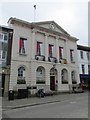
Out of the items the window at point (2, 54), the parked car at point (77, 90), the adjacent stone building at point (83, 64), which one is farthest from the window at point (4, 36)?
the adjacent stone building at point (83, 64)

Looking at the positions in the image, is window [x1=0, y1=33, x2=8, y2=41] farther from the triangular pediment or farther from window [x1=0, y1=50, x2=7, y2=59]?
the triangular pediment

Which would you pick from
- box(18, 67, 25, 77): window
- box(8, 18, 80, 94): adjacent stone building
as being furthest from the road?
box(18, 67, 25, 77): window

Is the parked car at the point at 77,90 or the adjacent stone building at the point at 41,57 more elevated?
the adjacent stone building at the point at 41,57

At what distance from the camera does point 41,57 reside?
24.3 meters

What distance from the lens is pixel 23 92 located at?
19.5m

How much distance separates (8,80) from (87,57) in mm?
20072

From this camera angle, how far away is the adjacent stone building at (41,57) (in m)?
22.4

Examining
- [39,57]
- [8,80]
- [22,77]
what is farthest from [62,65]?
[8,80]

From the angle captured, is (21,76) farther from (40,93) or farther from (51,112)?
(51,112)

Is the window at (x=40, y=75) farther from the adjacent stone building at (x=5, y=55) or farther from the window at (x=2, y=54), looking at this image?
the window at (x=2, y=54)

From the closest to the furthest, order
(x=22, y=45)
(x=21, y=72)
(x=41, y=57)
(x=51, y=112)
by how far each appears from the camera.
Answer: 1. (x=51, y=112)
2. (x=21, y=72)
3. (x=22, y=45)
4. (x=41, y=57)

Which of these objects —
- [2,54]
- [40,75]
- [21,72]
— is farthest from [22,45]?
[40,75]

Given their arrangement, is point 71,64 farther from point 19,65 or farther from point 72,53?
point 19,65

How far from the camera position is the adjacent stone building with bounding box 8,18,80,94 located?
880 inches
